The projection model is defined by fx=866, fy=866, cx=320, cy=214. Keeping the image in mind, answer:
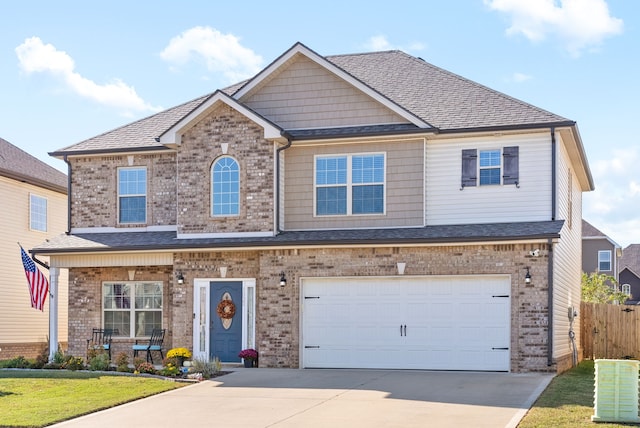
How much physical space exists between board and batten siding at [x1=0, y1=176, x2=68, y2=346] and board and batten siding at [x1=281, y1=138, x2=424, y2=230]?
37.4 ft

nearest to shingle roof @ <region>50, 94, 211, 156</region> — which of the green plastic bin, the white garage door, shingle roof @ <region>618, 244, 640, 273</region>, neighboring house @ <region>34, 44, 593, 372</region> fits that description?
neighboring house @ <region>34, 44, 593, 372</region>

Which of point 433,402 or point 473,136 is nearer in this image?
point 433,402

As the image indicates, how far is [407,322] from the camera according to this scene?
20906 mm

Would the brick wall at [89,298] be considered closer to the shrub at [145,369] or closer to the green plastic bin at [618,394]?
the shrub at [145,369]

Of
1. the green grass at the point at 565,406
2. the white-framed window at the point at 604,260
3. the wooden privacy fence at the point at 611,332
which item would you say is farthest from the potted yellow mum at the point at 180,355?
the white-framed window at the point at 604,260

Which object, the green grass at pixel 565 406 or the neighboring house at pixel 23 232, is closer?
the green grass at pixel 565 406

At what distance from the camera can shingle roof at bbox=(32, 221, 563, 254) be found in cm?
2009

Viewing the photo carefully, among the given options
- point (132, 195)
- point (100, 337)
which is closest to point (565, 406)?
point (100, 337)

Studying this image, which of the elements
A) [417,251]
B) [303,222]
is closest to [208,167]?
[303,222]

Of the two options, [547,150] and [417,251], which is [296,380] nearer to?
[417,251]

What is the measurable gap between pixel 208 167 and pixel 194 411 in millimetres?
9283

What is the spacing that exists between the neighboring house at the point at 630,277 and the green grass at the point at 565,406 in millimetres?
48284

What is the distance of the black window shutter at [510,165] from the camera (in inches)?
831

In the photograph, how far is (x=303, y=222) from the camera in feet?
73.9
